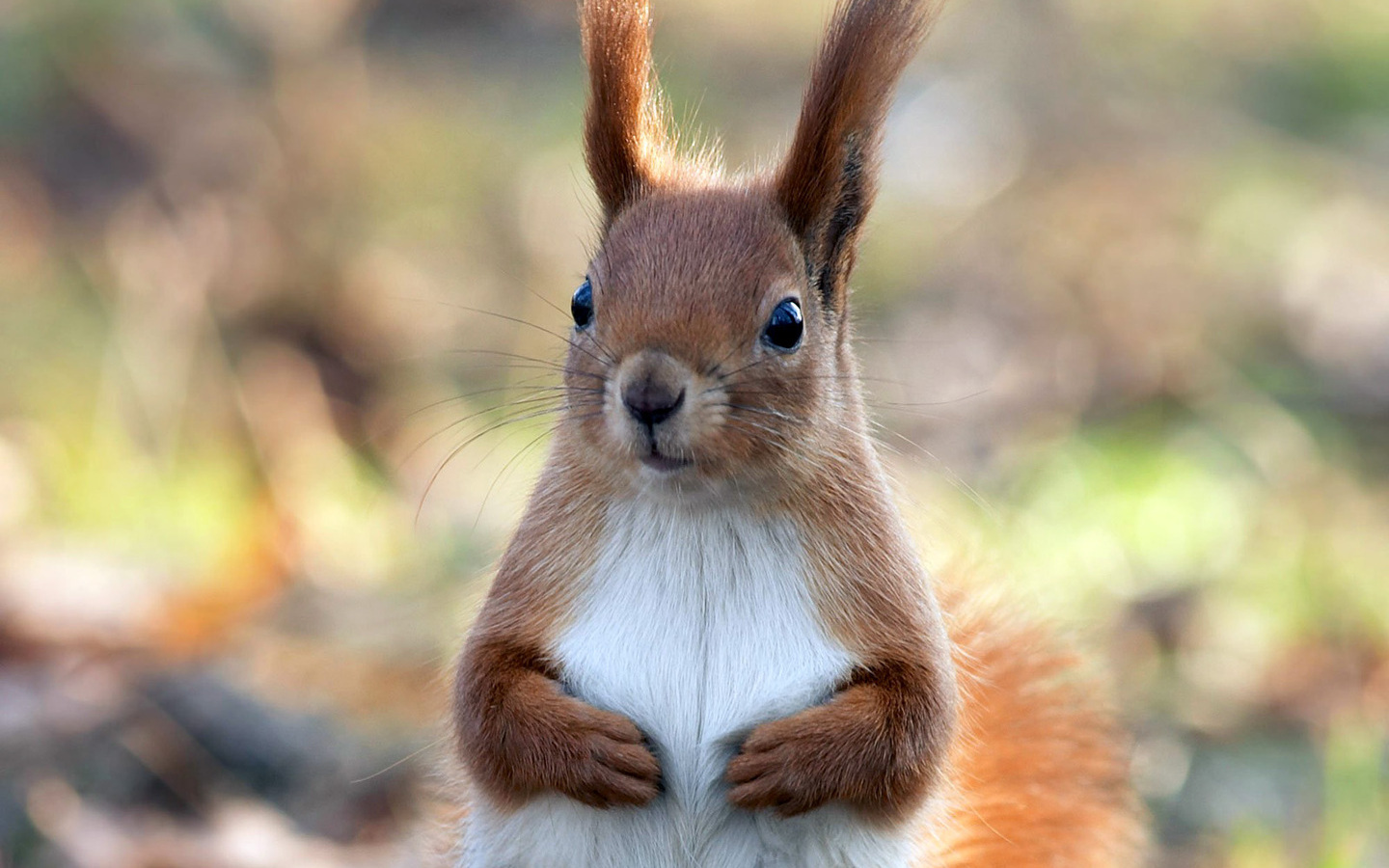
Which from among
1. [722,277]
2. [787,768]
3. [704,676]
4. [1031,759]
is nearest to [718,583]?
[704,676]

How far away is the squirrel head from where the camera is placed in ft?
6.18

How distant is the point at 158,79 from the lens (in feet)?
20.5

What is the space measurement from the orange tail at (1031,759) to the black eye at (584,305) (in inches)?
28.9

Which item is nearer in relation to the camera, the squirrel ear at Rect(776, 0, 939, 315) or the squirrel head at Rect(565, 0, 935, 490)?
the squirrel head at Rect(565, 0, 935, 490)

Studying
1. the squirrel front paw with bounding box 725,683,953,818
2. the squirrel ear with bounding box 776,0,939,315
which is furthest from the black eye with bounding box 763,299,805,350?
the squirrel front paw with bounding box 725,683,953,818

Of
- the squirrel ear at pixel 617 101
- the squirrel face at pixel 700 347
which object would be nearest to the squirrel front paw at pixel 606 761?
the squirrel face at pixel 700 347

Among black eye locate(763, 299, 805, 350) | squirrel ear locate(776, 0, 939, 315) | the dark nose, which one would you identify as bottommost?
the dark nose

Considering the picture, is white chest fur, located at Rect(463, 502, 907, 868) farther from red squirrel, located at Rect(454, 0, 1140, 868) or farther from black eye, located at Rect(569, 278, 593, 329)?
black eye, located at Rect(569, 278, 593, 329)

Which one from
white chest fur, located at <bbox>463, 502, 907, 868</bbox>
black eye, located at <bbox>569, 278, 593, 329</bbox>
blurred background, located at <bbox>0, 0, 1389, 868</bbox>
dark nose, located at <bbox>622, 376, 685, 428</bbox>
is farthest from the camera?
blurred background, located at <bbox>0, 0, 1389, 868</bbox>

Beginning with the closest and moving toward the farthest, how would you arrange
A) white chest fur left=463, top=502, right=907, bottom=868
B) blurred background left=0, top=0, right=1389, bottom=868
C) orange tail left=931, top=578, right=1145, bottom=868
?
white chest fur left=463, top=502, right=907, bottom=868
orange tail left=931, top=578, right=1145, bottom=868
blurred background left=0, top=0, right=1389, bottom=868

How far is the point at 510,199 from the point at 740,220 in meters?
3.96

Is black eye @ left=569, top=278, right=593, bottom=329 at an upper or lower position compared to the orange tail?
upper

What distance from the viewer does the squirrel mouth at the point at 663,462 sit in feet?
6.12

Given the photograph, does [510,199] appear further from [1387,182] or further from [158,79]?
[1387,182]
